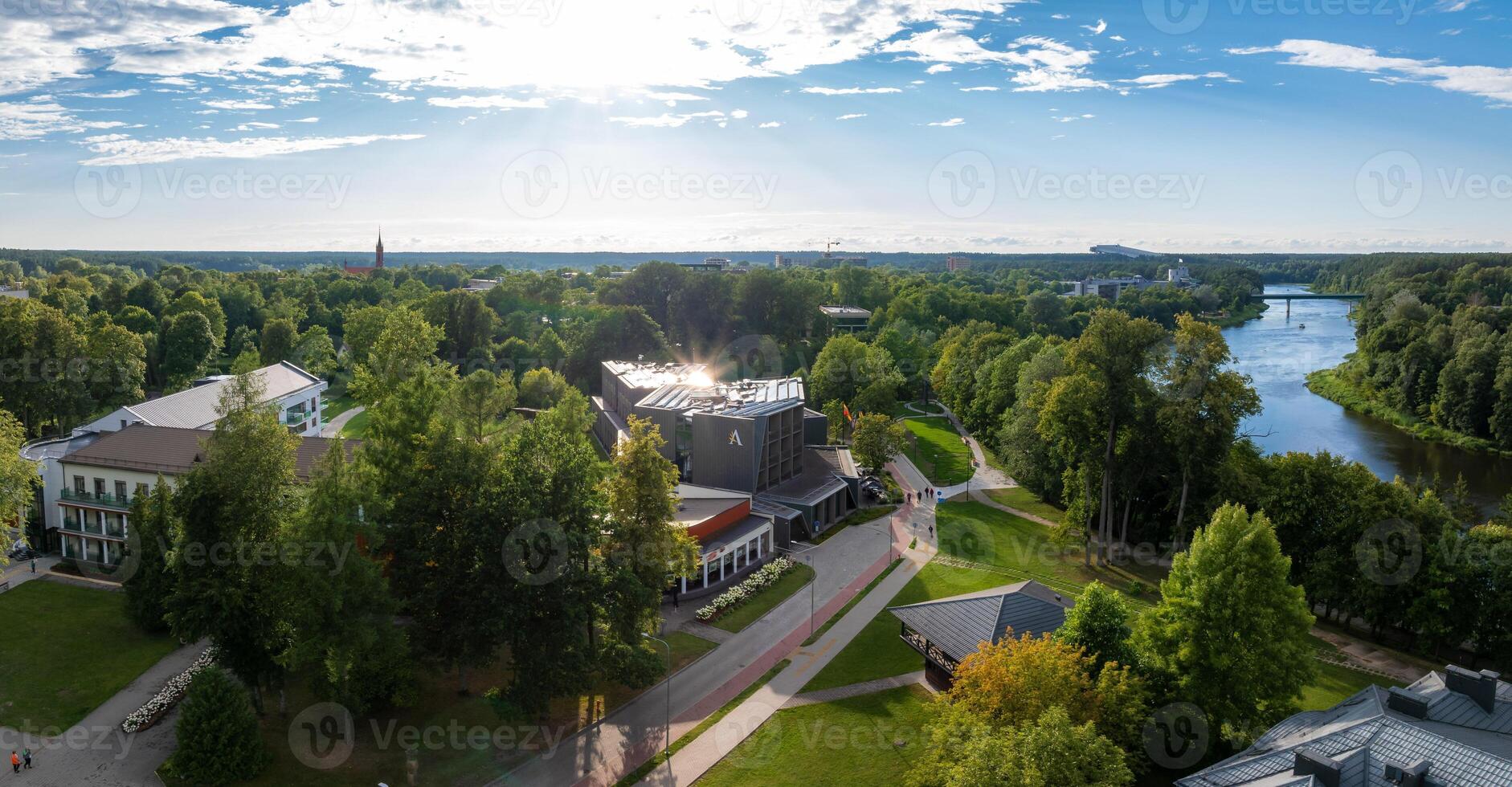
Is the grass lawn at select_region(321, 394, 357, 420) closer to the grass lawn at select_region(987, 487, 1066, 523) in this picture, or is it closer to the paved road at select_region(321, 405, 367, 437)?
the paved road at select_region(321, 405, 367, 437)

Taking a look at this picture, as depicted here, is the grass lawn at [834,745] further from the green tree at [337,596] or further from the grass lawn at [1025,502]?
the grass lawn at [1025,502]

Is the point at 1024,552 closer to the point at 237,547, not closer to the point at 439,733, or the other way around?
the point at 439,733

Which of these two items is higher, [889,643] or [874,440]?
[874,440]

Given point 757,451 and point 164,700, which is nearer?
point 164,700

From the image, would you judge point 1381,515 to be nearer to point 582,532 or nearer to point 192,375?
point 582,532

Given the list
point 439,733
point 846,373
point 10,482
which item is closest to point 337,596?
point 439,733

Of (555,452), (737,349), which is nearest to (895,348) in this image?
(737,349)
